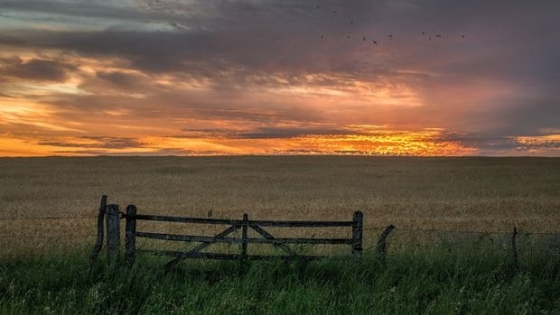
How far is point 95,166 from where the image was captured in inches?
2950

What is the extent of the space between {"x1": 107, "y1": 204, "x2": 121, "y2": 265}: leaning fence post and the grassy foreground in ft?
1.70

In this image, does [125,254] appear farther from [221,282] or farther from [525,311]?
[525,311]

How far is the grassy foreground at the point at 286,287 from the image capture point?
30.5 feet

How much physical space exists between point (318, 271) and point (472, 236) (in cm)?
494

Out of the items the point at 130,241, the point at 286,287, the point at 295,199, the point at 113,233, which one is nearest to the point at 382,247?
the point at 286,287

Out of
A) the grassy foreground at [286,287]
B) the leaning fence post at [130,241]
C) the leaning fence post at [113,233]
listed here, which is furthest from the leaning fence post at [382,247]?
the leaning fence post at [113,233]

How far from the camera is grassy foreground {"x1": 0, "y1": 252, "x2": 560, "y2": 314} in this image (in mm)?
9305

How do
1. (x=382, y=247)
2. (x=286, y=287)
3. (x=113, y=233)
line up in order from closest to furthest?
1. (x=286, y=287)
2. (x=113, y=233)
3. (x=382, y=247)

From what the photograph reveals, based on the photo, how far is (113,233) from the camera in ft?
38.3

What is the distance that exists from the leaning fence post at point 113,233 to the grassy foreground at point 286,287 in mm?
519

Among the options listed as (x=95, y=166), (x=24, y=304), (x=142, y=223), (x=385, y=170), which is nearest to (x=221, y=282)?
(x=24, y=304)

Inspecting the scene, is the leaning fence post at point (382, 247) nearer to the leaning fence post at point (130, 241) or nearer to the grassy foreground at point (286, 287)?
the grassy foreground at point (286, 287)

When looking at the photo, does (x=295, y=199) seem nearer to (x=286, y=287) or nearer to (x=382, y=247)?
(x=382, y=247)

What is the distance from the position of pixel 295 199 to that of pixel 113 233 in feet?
92.4
